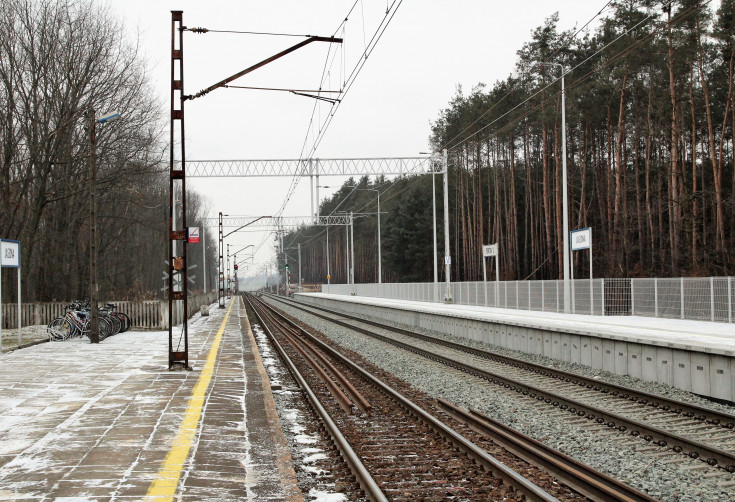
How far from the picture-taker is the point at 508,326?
22.4 metres

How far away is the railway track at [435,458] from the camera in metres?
6.57

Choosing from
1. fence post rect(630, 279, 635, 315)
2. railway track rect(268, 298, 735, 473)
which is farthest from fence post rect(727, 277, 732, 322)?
railway track rect(268, 298, 735, 473)

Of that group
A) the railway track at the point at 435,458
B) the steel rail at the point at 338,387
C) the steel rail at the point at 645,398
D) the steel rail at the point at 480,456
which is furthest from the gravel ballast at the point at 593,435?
the steel rail at the point at 338,387

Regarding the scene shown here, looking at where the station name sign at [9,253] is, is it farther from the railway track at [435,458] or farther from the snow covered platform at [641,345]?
the snow covered platform at [641,345]

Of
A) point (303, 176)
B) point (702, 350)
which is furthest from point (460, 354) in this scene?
point (303, 176)

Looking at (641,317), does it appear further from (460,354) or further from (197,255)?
(197,255)

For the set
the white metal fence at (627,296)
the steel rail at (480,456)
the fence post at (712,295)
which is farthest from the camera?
the white metal fence at (627,296)

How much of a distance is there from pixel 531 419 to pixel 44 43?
27.8 m

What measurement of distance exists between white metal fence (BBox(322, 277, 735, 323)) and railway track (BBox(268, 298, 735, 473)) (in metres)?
8.35

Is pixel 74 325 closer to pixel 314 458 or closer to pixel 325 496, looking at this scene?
pixel 314 458

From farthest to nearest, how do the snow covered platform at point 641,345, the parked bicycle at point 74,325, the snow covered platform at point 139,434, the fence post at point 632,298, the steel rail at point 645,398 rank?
the fence post at point 632,298 → the parked bicycle at point 74,325 → the snow covered platform at point 641,345 → the steel rail at point 645,398 → the snow covered platform at point 139,434

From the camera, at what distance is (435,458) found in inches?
314

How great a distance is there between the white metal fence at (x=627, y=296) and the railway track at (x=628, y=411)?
8.35 metres

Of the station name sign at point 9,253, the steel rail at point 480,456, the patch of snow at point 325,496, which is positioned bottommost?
the patch of snow at point 325,496
